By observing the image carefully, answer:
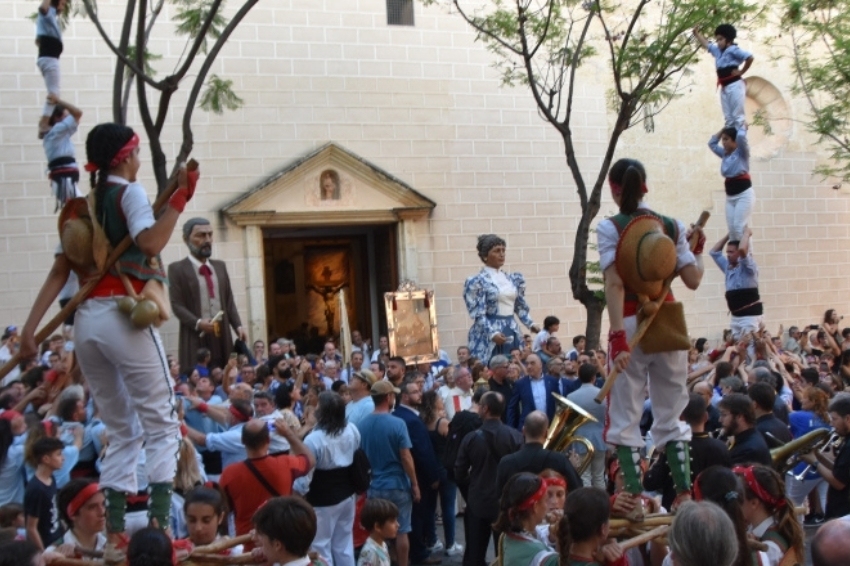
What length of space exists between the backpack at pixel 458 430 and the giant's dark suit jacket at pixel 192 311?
4.88m

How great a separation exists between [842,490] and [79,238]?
542 centimetres

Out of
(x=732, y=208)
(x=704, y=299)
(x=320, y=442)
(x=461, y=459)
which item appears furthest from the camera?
(x=704, y=299)

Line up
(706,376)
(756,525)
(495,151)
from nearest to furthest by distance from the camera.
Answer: (756,525) → (706,376) → (495,151)

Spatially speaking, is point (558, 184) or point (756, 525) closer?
point (756, 525)

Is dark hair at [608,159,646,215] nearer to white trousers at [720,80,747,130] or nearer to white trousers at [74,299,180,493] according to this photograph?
white trousers at [74,299,180,493]

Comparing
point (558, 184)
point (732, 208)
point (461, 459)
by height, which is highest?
point (558, 184)

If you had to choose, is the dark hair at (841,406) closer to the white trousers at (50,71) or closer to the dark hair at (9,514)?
the dark hair at (9,514)

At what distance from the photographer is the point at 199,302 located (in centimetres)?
1370

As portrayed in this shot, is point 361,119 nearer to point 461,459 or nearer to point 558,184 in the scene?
point 558,184

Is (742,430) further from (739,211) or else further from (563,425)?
(739,211)

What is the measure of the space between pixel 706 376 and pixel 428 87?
10.1 metres

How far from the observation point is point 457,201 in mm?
20594

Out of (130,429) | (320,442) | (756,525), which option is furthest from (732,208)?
(130,429)

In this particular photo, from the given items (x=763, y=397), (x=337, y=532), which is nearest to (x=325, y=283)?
(x=337, y=532)
